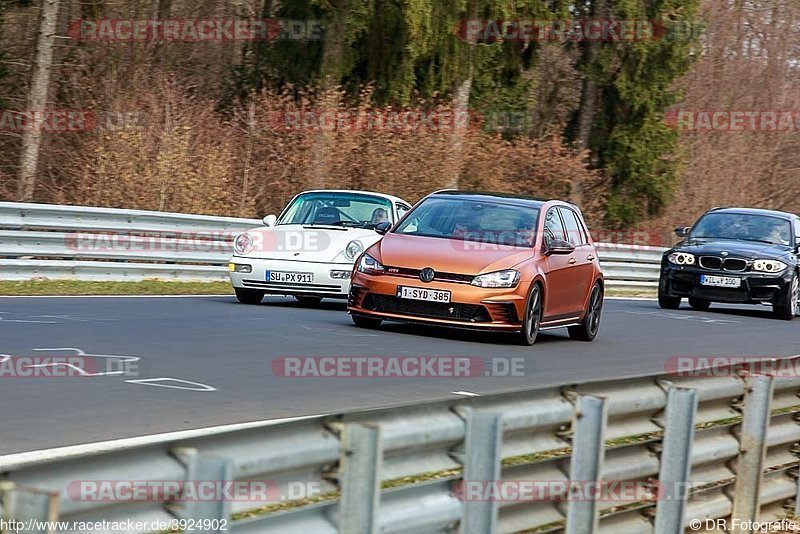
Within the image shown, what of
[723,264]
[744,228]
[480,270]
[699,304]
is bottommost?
[699,304]

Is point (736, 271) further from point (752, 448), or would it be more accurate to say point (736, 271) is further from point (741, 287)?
point (752, 448)

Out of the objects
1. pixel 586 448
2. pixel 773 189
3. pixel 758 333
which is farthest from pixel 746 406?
pixel 773 189

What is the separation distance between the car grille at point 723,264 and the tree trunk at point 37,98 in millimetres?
13144

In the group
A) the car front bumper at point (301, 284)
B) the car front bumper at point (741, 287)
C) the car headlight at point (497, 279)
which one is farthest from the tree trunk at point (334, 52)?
the car headlight at point (497, 279)

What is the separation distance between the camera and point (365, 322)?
14.8m

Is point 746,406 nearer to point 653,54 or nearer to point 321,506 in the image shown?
point 321,506

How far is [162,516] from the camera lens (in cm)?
371

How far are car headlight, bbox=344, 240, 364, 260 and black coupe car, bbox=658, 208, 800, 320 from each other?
25.0ft

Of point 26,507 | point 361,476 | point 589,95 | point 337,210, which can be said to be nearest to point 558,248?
point 337,210

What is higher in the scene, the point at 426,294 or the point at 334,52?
the point at 334,52

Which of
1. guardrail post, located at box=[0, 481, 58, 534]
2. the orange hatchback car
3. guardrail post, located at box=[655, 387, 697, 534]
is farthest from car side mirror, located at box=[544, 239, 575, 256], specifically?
guardrail post, located at box=[0, 481, 58, 534]

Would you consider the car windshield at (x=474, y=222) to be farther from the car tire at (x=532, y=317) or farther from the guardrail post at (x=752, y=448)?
the guardrail post at (x=752, y=448)

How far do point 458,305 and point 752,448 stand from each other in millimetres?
6967

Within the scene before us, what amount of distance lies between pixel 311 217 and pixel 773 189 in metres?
38.5
